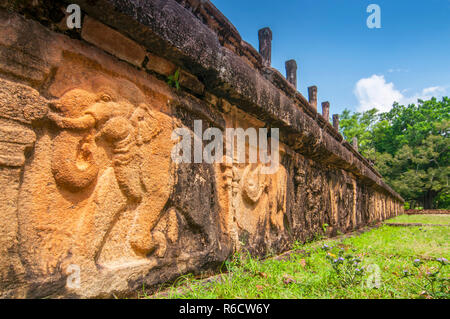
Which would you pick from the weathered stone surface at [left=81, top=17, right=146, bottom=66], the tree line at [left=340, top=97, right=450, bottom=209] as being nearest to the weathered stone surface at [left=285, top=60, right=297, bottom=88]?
the weathered stone surface at [left=81, top=17, right=146, bottom=66]

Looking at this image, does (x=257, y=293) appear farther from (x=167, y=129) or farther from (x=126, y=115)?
(x=126, y=115)

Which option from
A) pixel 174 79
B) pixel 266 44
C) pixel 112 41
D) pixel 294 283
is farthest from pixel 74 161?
pixel 266 44

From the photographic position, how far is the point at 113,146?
4.70 ft

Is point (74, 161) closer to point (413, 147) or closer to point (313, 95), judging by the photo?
point (313, 95)

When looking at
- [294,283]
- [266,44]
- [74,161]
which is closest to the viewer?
[74,161]

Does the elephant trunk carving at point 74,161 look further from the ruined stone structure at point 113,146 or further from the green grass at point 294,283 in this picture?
the green grass at point 294,283

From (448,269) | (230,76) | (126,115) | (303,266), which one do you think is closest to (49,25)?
(126,115)

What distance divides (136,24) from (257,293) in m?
1.49

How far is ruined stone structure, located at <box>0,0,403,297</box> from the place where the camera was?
111cm

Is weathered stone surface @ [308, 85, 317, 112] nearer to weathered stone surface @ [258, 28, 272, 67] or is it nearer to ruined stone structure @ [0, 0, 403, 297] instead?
weathered stone surface @ [258, 28, 272, 67]

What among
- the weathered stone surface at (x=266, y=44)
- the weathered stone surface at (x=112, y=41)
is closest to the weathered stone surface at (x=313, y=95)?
the weathered stone surface at (x=266, y=44)

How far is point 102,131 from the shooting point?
138 cm

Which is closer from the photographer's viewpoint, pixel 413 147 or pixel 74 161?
pixel 74 161

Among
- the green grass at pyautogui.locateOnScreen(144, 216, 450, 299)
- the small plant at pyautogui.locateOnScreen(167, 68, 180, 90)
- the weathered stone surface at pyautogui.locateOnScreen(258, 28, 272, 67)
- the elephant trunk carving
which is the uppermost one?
the weathered stone surface at pyautogui.locateOnScreen(258, 28, 272, 67)
